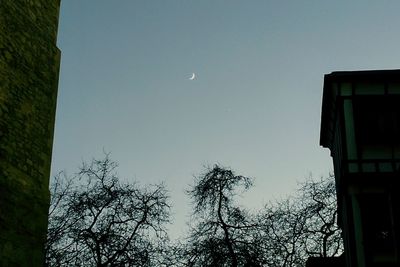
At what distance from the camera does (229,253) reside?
A: 25562 mm

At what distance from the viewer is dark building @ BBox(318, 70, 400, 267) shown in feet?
54.4

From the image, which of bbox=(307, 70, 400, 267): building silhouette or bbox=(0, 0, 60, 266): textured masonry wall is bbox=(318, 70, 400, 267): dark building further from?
bbox=(0, 0, 60, 266): textured masonry wall

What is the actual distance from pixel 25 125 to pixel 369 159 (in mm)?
9516

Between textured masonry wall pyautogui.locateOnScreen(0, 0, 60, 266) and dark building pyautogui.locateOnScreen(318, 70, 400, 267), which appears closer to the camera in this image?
textured masonry wall pyautogui.locateOnScreen(0, 0, 60, 266)

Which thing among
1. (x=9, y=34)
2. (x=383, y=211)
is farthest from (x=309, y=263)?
(x=9, y=34)

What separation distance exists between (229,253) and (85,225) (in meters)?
6.06

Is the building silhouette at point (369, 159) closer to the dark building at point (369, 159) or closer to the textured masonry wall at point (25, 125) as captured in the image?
the dark building at point (369, 159)

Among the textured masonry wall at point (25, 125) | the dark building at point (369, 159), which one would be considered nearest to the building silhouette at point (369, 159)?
the dark building at point (369, 159)

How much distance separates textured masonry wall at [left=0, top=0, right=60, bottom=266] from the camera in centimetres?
1405

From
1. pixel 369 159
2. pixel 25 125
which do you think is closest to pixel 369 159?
pixel 369 159

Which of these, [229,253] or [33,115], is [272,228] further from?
[33,115]

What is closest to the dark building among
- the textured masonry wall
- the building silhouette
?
the building silhouette

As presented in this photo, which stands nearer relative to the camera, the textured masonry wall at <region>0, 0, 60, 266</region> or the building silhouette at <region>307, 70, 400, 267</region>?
the textured masonry wall at <region>0, 0, 60, 266</region>

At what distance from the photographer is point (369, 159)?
17547mm
